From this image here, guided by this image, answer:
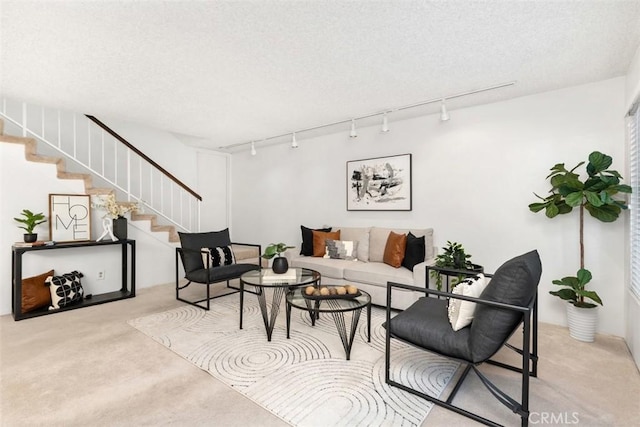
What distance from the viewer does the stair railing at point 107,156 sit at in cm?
414

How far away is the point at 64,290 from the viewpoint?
3650 mm

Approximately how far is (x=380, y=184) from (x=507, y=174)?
Result: 62.9 inches

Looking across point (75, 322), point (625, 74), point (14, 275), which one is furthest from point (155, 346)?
point (625, 74)

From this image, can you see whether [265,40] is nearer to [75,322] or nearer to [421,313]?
[421,313]

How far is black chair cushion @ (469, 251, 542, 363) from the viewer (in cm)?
167

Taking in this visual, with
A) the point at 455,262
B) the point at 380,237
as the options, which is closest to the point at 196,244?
the point at 380,237

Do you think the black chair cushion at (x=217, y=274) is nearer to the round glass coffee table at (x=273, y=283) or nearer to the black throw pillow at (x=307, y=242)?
the round glass coffee table at (x=273, y=283)

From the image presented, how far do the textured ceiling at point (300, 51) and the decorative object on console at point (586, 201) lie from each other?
90 centimetres

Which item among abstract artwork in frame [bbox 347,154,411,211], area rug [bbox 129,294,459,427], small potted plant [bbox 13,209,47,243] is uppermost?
abstract artwork in frame [bbox 347,154,411,211]

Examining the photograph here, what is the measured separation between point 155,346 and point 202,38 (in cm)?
253

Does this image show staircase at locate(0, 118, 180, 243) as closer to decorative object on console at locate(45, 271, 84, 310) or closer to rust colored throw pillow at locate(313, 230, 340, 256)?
decorative object on console at locate(45, 271, 84, 310)

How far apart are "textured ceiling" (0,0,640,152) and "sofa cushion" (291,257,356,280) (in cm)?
201

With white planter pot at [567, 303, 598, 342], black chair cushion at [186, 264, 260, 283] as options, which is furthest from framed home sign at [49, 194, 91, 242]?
white planter pot at [567, 303, 598, 342]

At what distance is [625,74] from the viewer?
9.36 ft
